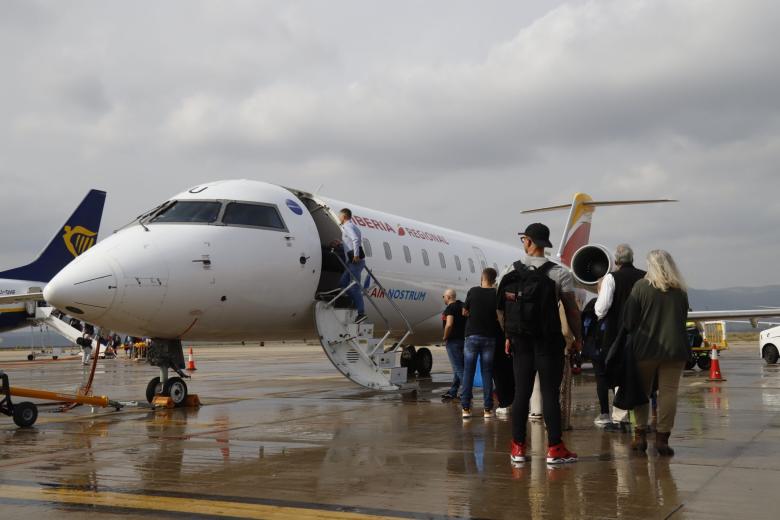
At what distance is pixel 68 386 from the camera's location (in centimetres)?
1741

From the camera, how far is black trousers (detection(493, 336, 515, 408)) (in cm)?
1020

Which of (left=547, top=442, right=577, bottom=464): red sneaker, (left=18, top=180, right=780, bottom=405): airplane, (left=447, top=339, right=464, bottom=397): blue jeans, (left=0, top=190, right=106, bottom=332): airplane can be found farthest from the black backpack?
(left=0, top=190, right=106, bottom=332): airplane

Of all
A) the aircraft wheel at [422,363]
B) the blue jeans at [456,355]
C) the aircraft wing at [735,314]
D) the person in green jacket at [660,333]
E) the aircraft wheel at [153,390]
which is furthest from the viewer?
the aircraft wing at [735,314]

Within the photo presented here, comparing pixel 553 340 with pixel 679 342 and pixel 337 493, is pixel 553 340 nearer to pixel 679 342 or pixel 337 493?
pixel 679 342

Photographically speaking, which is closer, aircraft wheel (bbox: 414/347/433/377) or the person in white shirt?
the person in white shirt

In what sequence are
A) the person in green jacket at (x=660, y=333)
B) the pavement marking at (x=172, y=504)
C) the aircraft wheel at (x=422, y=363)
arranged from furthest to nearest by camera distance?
the aircraft wheel at (x=422, y=363), the person in green jacket at (x=660, y=333), the pavement marking at (x=172, y=504)

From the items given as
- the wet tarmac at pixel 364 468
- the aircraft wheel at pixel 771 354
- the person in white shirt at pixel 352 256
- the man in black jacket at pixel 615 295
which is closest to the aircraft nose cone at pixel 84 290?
the wet tarmac at pixel 364 468

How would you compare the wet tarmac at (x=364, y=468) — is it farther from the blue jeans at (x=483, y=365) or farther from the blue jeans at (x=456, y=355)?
the blue jeans at (x=456, y=355)

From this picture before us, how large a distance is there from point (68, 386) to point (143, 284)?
8525 mm

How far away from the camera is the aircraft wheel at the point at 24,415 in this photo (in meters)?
9.28

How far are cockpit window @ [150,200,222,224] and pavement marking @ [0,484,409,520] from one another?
639cm

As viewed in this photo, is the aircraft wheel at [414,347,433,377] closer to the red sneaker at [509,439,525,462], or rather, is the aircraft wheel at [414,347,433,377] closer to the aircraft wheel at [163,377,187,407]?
the aircraft wheel at [163,377,187,407]

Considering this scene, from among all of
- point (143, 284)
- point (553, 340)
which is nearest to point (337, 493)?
point (553, 340)

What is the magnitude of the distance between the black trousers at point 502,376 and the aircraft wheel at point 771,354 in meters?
18.8
